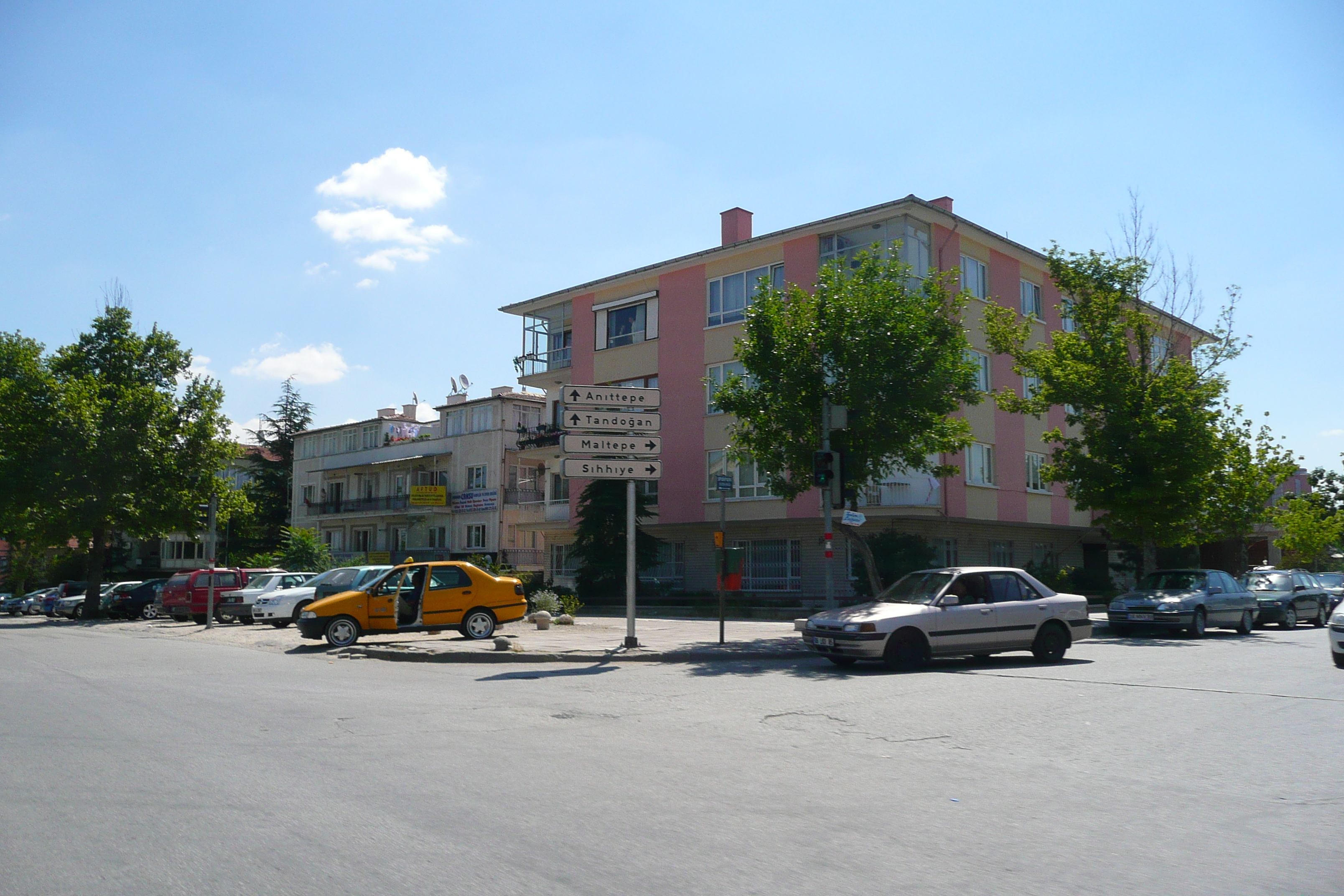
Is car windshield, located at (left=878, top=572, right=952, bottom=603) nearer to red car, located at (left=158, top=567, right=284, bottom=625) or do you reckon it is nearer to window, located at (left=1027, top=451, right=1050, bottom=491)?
red car, located at (left=158, top=567, right=284, bottom=625)

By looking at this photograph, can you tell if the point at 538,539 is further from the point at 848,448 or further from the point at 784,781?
the point at 784,781

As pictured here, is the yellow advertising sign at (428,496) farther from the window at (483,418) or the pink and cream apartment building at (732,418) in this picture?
the pink and cream apartment building at (732,418)

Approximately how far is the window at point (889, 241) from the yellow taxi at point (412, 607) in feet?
59.1

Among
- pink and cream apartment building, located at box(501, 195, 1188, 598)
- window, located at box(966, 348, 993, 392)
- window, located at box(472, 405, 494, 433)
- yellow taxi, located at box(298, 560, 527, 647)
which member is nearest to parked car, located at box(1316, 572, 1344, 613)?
pink and cream apartment building, located at box(501, 195, 1188, 598)

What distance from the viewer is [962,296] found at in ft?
71.2

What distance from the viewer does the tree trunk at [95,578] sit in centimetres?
3478

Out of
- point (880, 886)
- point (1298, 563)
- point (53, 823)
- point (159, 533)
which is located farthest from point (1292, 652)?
point (1298, 563)

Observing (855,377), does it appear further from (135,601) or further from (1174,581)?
(135,601)

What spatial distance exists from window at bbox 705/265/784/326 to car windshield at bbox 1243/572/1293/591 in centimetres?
1712

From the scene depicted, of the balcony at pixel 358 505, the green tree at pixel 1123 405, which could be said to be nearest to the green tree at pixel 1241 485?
the green tree at pixel 1123 405

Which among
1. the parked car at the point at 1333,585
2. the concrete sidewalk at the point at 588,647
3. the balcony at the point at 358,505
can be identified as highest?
the balcony at the point at 358,505

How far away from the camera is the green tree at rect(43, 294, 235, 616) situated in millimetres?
34406

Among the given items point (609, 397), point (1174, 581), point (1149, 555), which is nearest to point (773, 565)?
point (1149, 555)

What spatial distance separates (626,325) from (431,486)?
18.6 m
